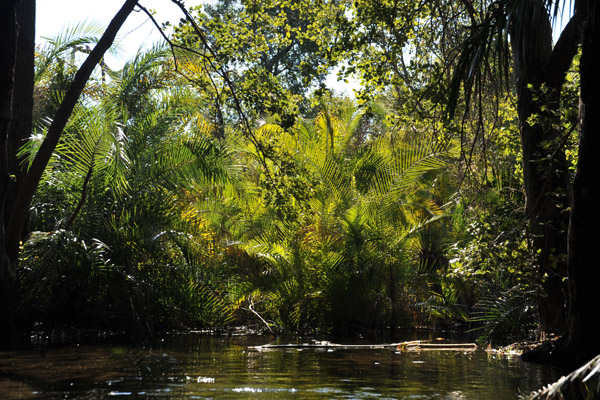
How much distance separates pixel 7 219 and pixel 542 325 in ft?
23.0

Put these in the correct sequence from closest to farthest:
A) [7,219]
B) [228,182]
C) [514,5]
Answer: [514,5] → [7,219] → [228,182]

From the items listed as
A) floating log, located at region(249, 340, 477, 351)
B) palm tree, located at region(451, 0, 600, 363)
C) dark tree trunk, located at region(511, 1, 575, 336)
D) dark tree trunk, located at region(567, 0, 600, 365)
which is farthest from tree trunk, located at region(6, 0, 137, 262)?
dark tree trunk, located at region(567, 0, 600, 365)

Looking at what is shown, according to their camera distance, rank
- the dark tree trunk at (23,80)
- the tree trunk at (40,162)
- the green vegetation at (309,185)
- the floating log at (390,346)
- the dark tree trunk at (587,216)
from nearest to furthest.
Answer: the dark tree trunk at (587,216)
the green vegetation at (309,185)
the tree trunk at (40,162)
the floating log at (390,346)
the dark tree trunk at (23,80)

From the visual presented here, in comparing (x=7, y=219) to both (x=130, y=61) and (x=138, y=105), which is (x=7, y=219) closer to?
(x=138, y=105)

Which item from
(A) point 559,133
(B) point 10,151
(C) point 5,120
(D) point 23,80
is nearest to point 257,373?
(A) point 559,133

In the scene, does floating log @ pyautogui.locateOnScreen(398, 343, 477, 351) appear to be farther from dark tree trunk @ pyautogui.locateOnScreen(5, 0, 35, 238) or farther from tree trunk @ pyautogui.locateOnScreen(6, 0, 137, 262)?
dark tree trunk @ pyautogui.locateOnScreen(5, 0, 35, 238)

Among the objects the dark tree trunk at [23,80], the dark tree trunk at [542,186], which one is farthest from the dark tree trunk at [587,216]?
the dark tree trunk at [23,80]

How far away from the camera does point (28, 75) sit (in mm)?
9805

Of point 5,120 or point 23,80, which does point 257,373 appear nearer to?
point 5,120

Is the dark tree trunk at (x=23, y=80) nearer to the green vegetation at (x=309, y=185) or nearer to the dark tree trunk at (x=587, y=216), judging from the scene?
the green vegetation at (x=309, y=185)

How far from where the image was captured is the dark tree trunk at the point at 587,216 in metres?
4.29

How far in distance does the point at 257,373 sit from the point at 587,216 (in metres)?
3.35

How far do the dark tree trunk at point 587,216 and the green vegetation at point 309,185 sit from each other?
0.02 metres

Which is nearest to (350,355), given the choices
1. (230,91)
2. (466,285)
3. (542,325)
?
(542,325)
